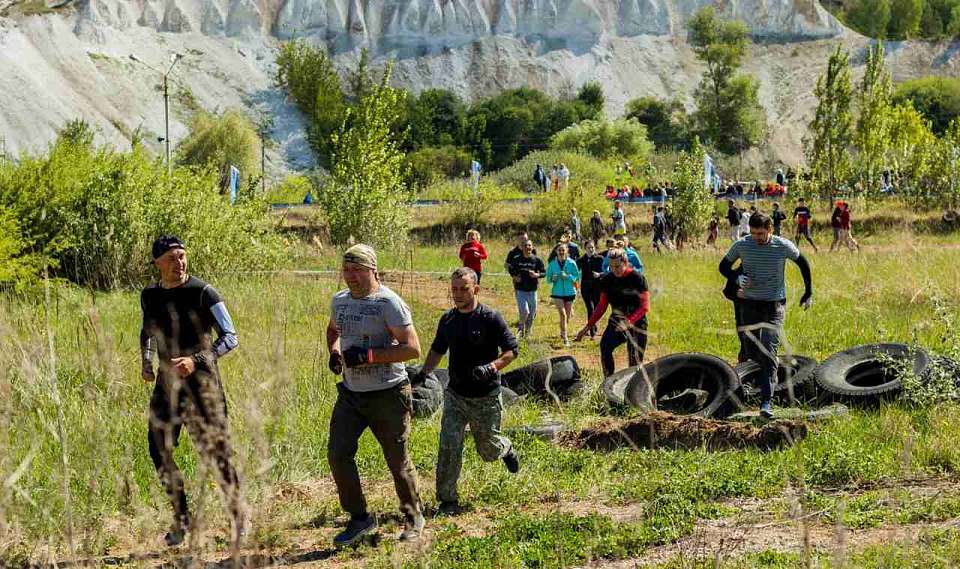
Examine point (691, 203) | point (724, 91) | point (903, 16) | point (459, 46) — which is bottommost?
point (691, 203)

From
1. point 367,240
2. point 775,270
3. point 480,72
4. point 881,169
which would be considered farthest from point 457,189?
point 480,72

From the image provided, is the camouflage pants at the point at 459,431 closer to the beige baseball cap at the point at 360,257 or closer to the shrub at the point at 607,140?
the beige baseball cap at the point at 360,257

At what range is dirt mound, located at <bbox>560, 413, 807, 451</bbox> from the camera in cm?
843

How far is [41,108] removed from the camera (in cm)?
6094

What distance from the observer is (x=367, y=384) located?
640 cm

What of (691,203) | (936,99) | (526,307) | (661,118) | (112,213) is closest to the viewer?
(526,307)

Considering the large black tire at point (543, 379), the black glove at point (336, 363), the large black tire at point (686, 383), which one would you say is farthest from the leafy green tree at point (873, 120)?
the black glove at point (336, 363)

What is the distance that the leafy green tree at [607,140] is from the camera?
74688mm

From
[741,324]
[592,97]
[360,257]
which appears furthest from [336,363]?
[592,97]

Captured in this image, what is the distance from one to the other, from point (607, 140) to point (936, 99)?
32580 mm

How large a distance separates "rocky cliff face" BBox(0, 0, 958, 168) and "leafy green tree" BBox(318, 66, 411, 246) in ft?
151

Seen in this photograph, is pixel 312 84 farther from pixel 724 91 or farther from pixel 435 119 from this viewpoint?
pixel 724 91

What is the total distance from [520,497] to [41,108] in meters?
60.1

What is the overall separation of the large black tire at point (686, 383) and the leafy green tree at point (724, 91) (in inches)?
2821
